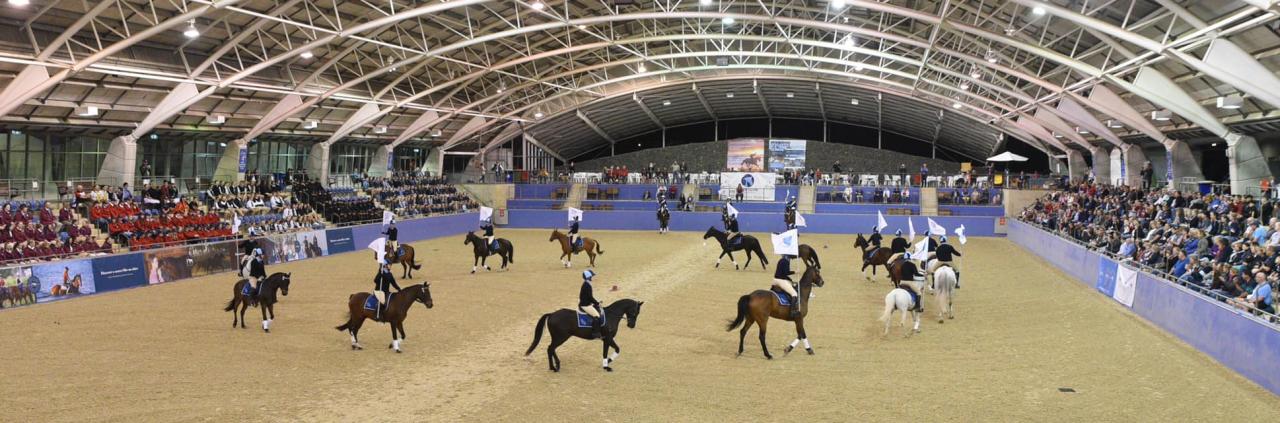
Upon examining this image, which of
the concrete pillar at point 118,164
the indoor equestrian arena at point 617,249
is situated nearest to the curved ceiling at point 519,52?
the indoor equestrian arena at point 617,249

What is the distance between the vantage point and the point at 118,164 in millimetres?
35281

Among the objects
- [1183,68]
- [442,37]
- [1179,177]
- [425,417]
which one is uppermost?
[442,37]

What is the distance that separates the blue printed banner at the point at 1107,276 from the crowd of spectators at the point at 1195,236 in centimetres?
33

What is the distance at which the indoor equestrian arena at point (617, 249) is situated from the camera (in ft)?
38.1

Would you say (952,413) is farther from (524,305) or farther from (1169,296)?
(524,305)

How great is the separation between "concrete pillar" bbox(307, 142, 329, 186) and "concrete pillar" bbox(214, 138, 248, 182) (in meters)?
5.32

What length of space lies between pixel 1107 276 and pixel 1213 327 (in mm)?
7431

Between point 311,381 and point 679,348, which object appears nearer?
point 311,381

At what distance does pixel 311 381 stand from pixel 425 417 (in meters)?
2.72

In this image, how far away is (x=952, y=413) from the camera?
1036 centimetres

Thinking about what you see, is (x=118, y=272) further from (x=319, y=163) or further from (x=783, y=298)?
(x=319, y=163)

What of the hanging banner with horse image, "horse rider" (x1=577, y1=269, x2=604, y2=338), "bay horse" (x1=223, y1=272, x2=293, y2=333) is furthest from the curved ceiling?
"horse rider" (x1=577, y1=269, x2=604, y2=338)

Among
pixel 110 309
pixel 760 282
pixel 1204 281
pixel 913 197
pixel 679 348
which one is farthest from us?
pixel 913 197

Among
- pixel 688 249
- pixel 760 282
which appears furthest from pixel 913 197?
pixel 760 282
